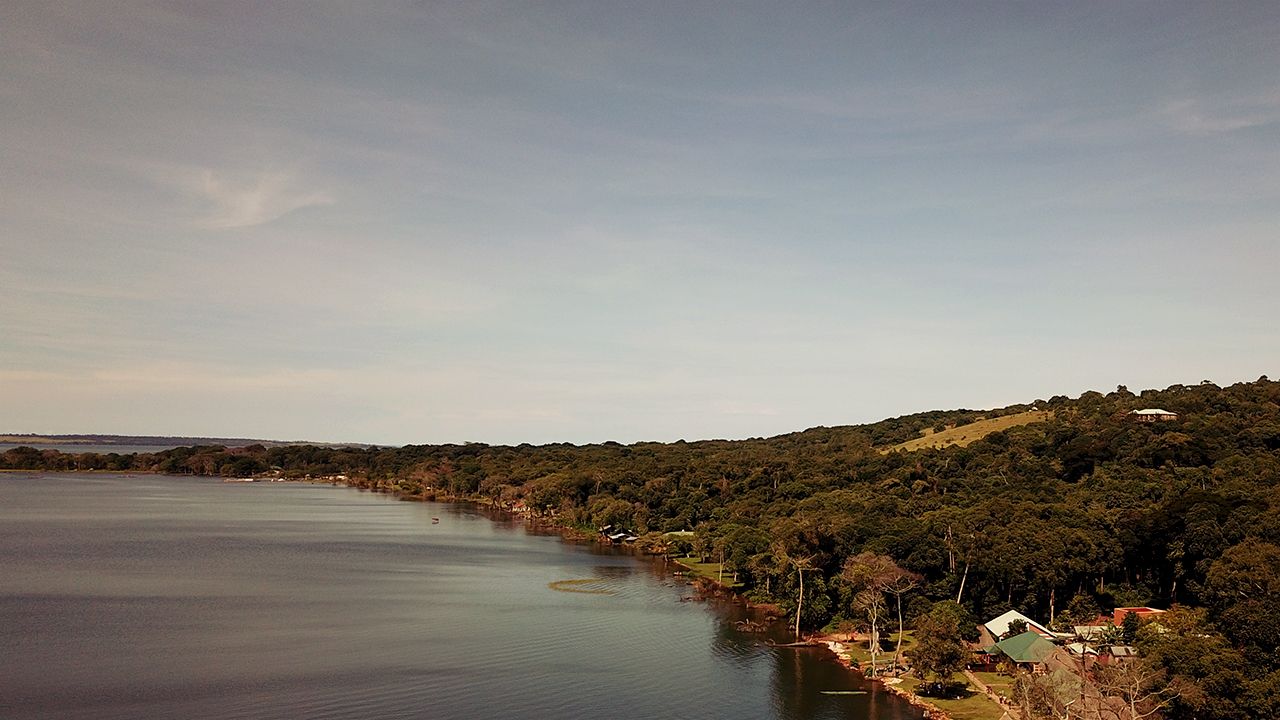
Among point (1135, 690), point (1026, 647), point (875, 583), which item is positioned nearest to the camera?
point (1135, 690)

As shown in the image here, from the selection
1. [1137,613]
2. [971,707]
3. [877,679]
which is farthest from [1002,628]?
[971,707]

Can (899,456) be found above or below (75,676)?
above

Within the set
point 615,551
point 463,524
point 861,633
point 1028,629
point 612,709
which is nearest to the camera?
point 612,709

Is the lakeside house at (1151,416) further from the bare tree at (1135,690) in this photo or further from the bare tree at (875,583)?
the bare tree at (1135,690)

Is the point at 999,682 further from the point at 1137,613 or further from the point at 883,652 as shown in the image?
the point at 1137,613

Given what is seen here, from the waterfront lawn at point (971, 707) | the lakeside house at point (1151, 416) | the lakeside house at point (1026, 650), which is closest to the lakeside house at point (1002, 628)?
the lakeside house at point (1026, 650)

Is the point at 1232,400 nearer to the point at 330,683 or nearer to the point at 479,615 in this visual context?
the point at 479,615

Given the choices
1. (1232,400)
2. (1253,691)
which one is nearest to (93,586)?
(1253,691)

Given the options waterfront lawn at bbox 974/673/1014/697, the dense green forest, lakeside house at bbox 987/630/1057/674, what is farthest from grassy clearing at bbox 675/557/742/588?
waterfront lawn at bbox 974/673/1014/697
